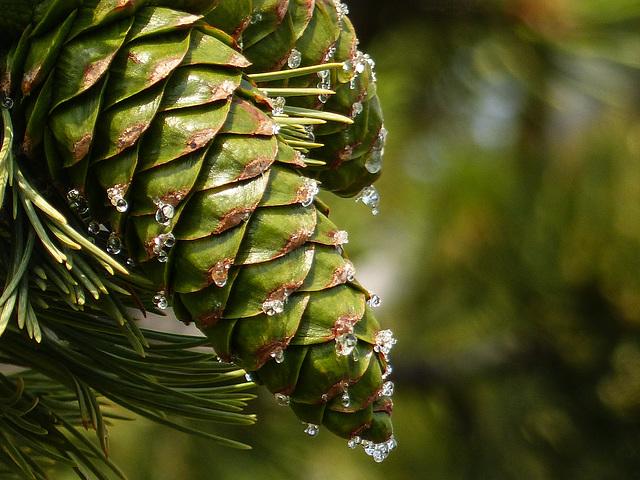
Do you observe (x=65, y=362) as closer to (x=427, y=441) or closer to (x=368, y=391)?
(x=368, y=391)

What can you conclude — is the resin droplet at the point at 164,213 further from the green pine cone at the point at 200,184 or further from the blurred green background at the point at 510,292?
the blurred green background at the point at 510,292

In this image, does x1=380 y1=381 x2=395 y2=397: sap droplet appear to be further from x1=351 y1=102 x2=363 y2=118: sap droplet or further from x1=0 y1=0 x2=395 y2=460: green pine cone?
x1=351 y1=102 x2=363 y2=118: sap droplet

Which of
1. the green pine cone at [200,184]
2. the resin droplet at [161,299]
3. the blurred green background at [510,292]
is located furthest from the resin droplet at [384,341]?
the blurred green background at [510,292]

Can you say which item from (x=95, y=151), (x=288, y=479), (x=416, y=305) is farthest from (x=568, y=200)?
(x=95, y=151)

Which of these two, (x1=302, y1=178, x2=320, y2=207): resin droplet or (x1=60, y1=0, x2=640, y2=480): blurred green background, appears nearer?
(x1=302, y1=178, x2=320, y2=207): resin droplet

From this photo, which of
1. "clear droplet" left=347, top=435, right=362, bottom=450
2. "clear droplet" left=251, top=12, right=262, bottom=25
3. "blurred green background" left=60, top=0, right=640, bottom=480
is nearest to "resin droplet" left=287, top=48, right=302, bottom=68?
"clear droplet" left=251, top=12, right=262, bottom=25

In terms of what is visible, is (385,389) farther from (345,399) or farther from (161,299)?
(161,299)
